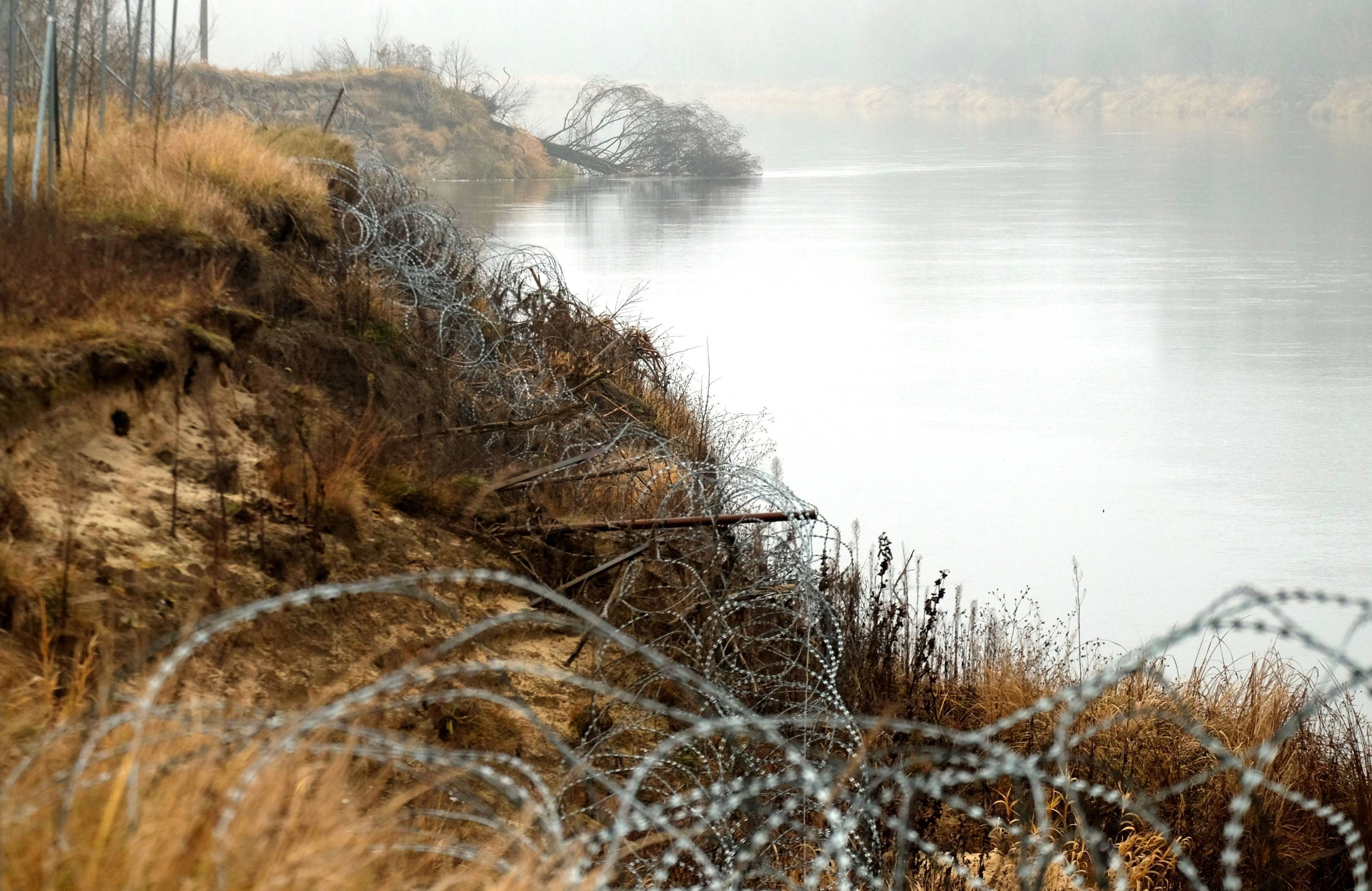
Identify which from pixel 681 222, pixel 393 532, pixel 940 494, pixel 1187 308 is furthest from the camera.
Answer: pixel 681 222

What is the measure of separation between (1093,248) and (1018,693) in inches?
547

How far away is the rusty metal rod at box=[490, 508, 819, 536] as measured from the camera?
582 cm

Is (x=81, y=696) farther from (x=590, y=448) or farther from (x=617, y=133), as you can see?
(x=617, y=133)

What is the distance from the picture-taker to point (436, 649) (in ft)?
8.98

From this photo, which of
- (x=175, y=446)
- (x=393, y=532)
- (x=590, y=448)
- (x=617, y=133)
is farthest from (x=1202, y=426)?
(x=617, y=133)

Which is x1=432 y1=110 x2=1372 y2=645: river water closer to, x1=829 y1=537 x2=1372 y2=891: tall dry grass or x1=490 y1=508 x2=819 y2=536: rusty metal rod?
x1=829 y1=537 x2=1372 y2=891: tall dry grass

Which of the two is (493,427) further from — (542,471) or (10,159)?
(10,159)

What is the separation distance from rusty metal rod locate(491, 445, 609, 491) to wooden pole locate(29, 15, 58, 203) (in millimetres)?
2656

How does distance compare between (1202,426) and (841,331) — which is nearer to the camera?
(1202,426)

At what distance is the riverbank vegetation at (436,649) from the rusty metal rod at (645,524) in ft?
0.09

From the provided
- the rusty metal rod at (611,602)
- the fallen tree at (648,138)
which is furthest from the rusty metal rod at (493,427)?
the fallen tree at (648,138)

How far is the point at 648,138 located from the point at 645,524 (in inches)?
1218

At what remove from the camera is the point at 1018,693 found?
6363 millimetres

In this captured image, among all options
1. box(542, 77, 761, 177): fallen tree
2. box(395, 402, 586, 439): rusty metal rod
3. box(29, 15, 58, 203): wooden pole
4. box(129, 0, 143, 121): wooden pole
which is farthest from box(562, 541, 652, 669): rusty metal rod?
box(542, 77, 761, 177): fallen tree
